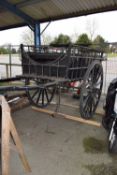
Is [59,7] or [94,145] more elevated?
[59,7]

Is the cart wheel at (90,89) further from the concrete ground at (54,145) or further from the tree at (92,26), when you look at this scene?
the tree at (92,26)

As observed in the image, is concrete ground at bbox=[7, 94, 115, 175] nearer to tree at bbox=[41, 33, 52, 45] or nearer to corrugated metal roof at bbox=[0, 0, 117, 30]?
corrugated metal roof at bbox=[0, 0, 117, 30]

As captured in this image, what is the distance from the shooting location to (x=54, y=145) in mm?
2311

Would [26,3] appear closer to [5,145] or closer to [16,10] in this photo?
[16,10]

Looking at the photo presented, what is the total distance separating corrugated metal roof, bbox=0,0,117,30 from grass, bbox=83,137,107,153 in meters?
3.26

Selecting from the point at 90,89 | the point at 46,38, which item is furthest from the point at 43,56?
the point at 46,38

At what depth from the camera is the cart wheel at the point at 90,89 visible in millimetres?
2693

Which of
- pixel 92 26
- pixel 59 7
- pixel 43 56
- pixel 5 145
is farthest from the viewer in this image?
pixel 92 26

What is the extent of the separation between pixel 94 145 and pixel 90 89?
1.00m

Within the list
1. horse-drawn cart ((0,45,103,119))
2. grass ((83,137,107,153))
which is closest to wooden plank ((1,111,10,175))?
horse-drawn cart ((0,45,103,119))

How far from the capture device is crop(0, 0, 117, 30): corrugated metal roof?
4.15 metres

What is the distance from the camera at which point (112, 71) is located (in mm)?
4871

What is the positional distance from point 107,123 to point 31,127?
1.26 m

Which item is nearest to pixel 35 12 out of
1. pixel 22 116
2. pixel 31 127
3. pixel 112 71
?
pixel 112 71
